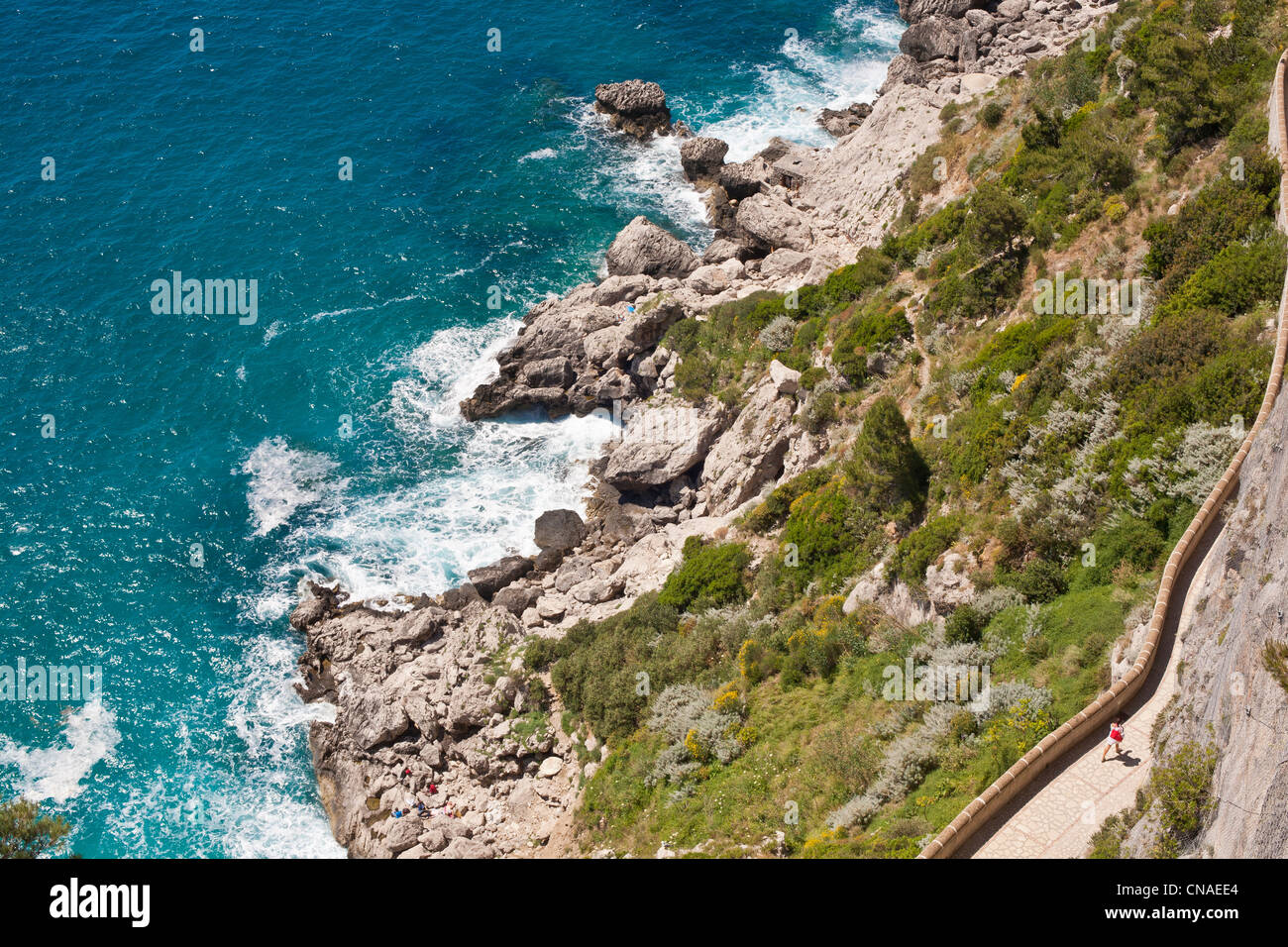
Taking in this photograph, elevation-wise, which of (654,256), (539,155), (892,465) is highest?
(539,155)

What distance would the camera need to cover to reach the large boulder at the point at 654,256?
193 feet

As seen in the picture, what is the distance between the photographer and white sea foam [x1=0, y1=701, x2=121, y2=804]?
40562mm

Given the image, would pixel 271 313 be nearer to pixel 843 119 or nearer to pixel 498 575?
pixel 498 575

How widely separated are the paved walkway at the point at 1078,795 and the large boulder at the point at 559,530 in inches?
1156

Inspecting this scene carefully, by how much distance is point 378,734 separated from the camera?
128 feet

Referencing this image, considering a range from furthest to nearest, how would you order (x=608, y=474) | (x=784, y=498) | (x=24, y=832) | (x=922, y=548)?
1. (x=608, y=474)
2. (x=784, y=498)
3. (x=922, y=548)
4. (x=24, y=832)

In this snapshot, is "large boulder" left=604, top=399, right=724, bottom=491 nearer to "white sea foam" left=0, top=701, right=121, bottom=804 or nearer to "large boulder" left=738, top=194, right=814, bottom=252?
"large boulder" left=738, top=194, right=814, bottom=252

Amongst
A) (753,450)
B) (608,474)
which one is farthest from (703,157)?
(753,450)

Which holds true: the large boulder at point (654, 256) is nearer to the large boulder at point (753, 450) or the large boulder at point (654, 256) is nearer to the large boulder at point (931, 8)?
the large boulder at point (753, 450)

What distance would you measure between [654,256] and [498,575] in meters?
24.3

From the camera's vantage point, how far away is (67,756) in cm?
4175

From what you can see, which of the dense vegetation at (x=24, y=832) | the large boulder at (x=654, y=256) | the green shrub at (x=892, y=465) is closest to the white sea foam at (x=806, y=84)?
the large boulder at (x=654, y=256)

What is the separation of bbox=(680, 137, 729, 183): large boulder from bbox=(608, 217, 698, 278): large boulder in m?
10.6
